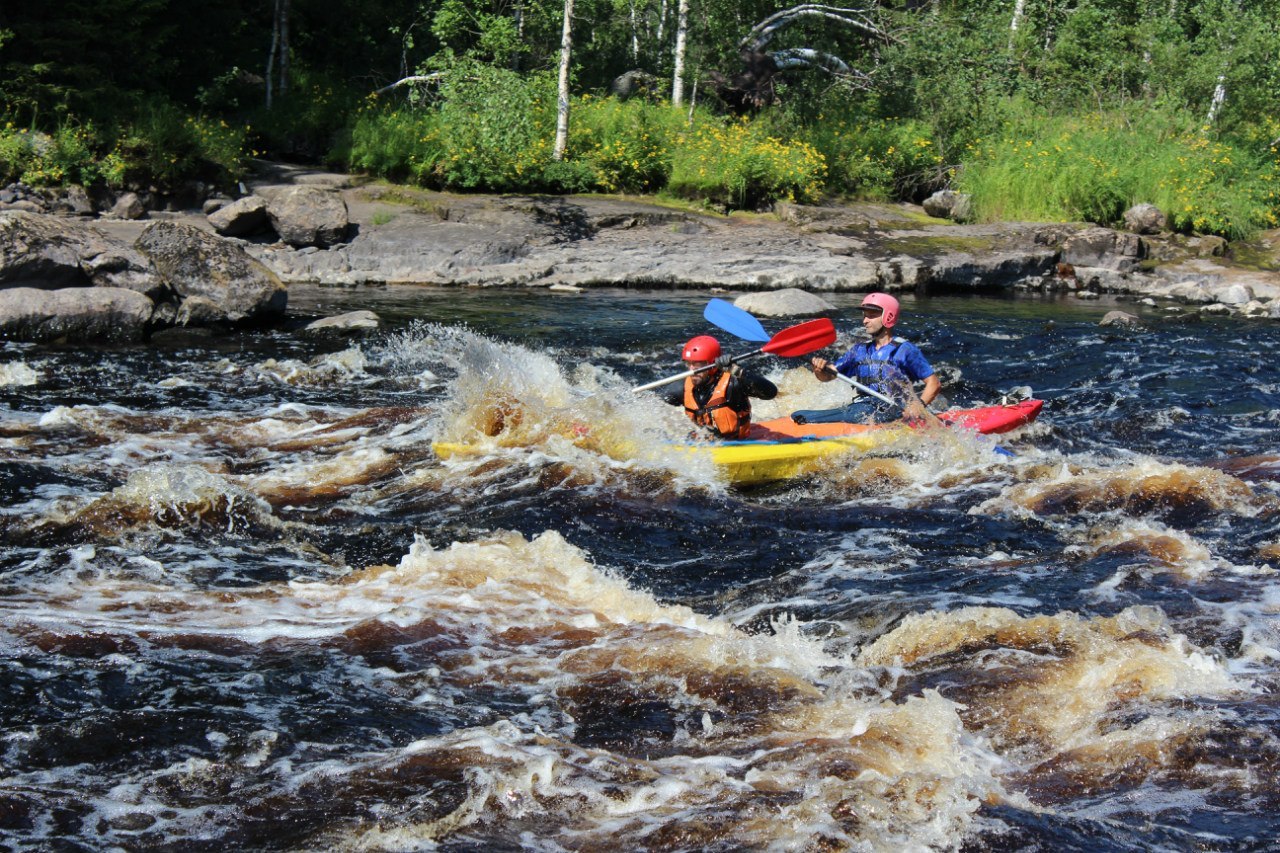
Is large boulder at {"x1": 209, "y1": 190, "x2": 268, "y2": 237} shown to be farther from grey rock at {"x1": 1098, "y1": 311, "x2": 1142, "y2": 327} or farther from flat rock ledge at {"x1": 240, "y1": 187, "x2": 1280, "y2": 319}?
grey rock at {"x1": 1098, "y1": 311, "x2": 1142, "y2": 327}

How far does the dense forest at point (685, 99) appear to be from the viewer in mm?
16594

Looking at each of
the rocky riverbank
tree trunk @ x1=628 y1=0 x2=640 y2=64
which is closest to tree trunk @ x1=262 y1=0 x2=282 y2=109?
the rocky riverbank

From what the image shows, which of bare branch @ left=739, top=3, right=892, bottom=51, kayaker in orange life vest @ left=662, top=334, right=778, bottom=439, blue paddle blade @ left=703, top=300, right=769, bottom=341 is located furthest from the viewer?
bare branch @ left=739, top=3, right=892, bottom=51

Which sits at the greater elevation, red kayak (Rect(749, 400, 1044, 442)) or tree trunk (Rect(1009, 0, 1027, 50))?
tree trunk (Rect(1009, 0, 1027, 50))

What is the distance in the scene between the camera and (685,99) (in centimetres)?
2030

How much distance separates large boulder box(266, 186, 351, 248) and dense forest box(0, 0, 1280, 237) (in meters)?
1.98

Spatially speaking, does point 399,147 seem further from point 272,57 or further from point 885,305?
point 885,305

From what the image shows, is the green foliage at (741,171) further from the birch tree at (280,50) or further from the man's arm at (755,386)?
the man's arm at (755,386)

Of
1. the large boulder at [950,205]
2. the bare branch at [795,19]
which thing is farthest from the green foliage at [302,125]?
the large boulder at [950,205]

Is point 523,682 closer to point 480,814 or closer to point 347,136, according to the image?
point 480,814

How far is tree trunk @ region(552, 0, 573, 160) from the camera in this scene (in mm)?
16953

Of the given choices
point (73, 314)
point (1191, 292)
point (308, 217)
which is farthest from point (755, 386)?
point (1191, 292)

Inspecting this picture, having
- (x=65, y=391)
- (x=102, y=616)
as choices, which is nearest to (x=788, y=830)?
(x=102, y=616)

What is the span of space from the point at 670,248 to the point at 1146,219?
6829 mm
